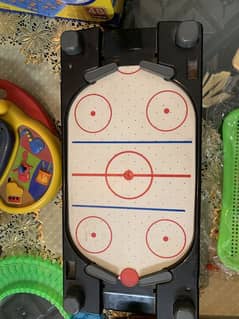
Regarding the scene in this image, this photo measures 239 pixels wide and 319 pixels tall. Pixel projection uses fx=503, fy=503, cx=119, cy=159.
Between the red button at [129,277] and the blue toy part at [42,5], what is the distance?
548 mm

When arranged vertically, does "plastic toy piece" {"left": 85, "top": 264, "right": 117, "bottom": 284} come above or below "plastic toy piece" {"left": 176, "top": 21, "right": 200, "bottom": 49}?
below

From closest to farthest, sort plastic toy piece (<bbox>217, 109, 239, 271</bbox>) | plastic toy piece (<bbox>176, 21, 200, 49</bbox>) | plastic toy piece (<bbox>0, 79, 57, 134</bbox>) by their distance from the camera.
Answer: plastic toy piece (<bbox>176, 21, 200, 49</bbox>) < plastic toy piece (<bbox>217, 109, 239, 271</bbox>) < plastic toy piece (<bbox>0, 79, 57, 134</bbox>)

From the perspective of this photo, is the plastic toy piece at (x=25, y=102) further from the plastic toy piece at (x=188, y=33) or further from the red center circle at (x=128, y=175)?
the plastic toy piece at (x=188, y=33)

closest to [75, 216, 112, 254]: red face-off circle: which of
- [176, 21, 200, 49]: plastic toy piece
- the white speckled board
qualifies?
the white speckled board

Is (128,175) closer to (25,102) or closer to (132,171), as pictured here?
(132,171)

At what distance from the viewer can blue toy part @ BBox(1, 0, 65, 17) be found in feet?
3.41

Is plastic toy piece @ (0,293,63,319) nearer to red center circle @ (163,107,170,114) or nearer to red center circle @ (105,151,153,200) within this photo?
red center circle @ (105,151,153,200)

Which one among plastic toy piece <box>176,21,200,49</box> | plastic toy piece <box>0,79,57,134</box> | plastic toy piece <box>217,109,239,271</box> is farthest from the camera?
plastic toy piece <box>0,79,57,134</box>

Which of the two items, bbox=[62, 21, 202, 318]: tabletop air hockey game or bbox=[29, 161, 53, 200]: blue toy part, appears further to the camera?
bbox=[29, 161, 53, 200]: blue toy part

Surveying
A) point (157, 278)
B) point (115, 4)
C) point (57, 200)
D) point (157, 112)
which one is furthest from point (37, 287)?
point (115, 4)

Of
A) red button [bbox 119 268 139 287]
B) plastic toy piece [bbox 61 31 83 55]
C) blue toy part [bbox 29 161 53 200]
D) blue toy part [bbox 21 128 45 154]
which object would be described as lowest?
red button [bbox 119 268 139 287]

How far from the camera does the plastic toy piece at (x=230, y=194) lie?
3.30 ft

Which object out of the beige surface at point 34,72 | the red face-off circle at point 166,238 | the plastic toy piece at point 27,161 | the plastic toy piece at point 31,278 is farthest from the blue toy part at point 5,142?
the red face-off circle at point 166,238

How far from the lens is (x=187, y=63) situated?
0.91 m
